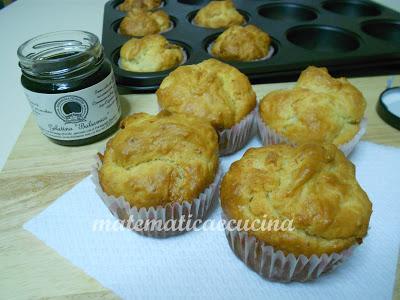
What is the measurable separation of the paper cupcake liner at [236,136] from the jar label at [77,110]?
1.97ft

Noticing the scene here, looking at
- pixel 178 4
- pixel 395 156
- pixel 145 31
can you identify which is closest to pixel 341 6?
pixel 178 4

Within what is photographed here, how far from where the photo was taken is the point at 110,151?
1.42 metres

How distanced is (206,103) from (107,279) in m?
0.87

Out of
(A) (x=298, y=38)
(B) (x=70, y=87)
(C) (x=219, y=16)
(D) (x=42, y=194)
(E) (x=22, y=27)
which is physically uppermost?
(B) (x=70, y=87)

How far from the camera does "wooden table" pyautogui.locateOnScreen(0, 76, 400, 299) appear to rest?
4.05 feet

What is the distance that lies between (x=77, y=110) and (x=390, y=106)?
173cm

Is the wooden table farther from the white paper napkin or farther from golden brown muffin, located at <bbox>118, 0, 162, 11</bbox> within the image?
golden brown muffin, located at <bbox>118, 0, 162, 11</bbox>

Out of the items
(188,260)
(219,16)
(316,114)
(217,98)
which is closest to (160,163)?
(188,260)

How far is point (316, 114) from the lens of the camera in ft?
5.16

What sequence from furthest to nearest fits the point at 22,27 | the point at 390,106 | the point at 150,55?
the point at 22,27
the point at 150,55
the point at 390,106

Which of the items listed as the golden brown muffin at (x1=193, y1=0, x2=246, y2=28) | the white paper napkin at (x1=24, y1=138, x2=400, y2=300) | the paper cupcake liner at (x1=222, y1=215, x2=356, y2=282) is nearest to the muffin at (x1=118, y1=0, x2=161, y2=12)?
the golden brown muffin at (x1=193, y1=0, x2=246, y2=28)

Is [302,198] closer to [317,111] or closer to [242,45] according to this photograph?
[317,111]

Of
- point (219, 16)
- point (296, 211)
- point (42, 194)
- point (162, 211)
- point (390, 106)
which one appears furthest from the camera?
point (219, 16)

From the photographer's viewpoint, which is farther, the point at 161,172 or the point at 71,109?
the point at 71,109
